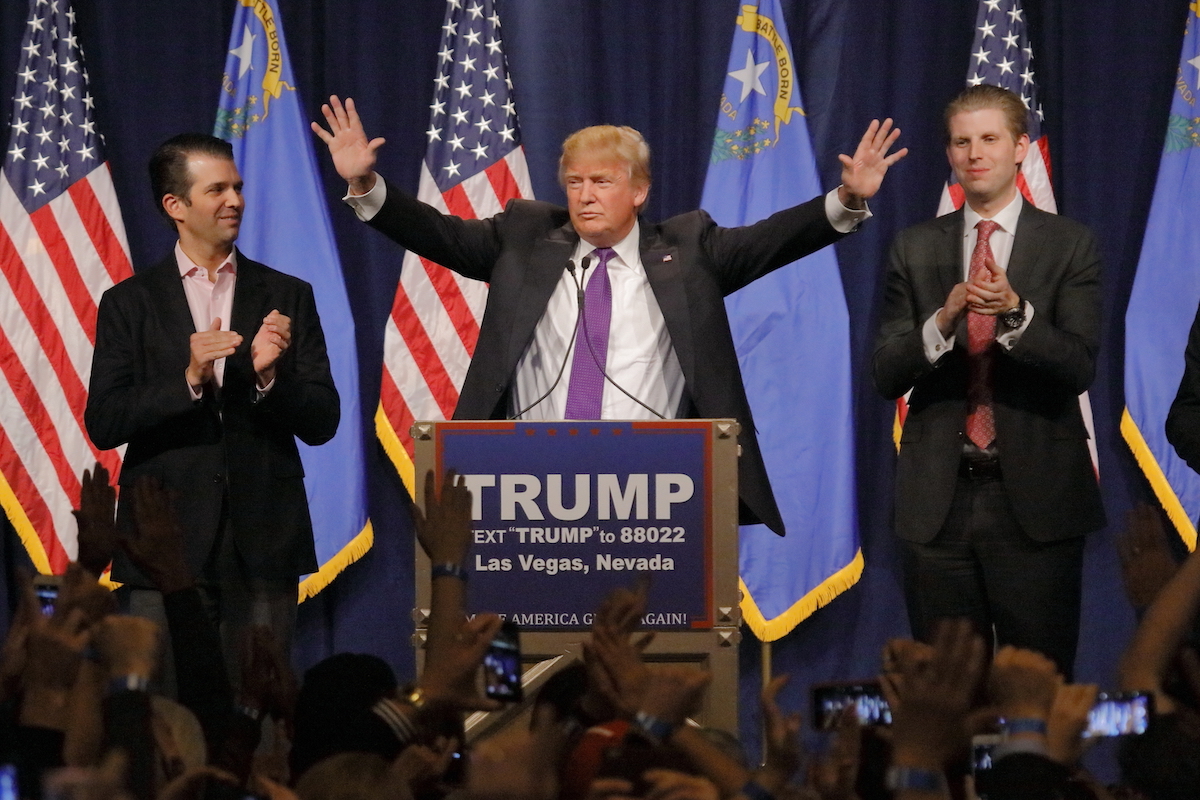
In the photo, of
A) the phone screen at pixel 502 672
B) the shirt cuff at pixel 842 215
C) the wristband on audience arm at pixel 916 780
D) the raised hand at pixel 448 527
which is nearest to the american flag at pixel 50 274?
the shirt cuff at pixel 842 215

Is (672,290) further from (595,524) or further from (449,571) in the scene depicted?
(449,571)

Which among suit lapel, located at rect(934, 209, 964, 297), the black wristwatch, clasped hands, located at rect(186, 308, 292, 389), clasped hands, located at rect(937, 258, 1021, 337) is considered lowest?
clasped hands, located at rect(186, 308, 292, 389)

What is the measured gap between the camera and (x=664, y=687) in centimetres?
167

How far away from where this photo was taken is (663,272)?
3590mm

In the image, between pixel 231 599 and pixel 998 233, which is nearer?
pixel 231 599

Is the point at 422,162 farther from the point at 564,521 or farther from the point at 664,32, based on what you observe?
the point at 564,521

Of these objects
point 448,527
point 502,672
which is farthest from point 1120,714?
point 448,527

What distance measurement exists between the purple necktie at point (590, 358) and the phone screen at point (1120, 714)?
1784 millimetres

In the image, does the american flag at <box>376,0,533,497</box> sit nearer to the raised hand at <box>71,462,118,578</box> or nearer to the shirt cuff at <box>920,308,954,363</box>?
the shirt cuff at <box>920,308,954,363</box>

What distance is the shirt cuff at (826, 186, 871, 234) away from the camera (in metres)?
3.65

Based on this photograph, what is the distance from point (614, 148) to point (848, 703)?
81.0 inches

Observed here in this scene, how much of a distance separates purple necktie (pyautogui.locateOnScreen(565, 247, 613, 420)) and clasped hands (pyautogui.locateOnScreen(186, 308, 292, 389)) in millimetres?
681

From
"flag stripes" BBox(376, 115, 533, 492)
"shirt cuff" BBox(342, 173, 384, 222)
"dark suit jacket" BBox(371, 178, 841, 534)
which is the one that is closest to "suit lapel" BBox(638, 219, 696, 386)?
"dark suit jacket" BBox(371, 178, 841, 534)

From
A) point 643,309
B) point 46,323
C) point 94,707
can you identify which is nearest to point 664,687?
point 94,707
